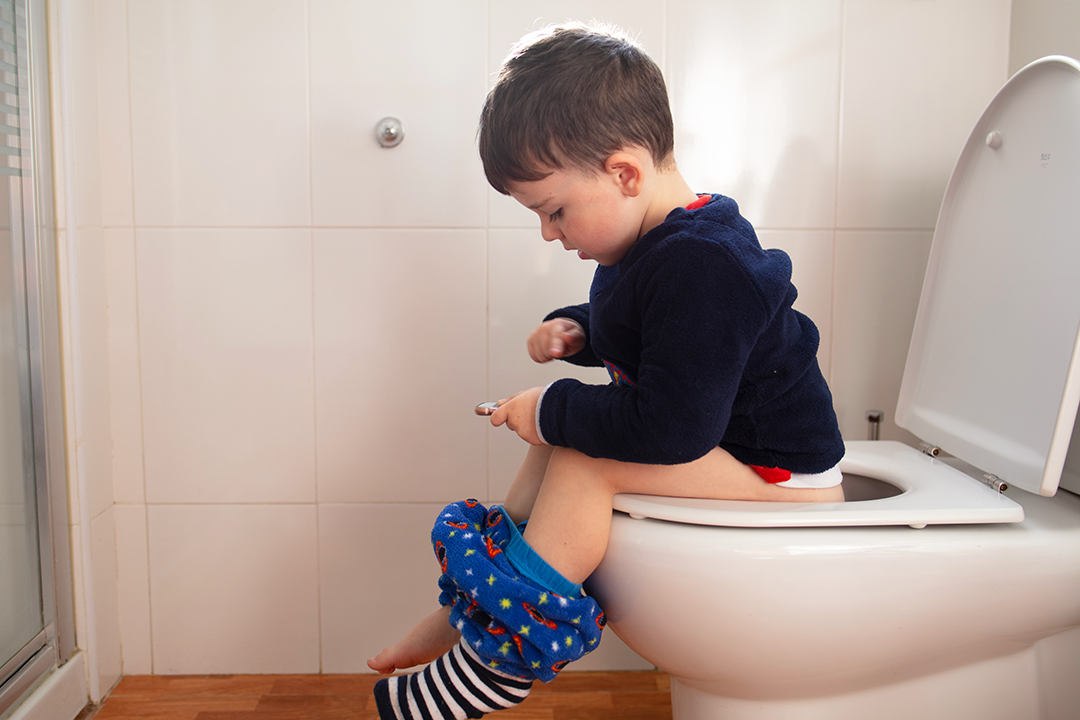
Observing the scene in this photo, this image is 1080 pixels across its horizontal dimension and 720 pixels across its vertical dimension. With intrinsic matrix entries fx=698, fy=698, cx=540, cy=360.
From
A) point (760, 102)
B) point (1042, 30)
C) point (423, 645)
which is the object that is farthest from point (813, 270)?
point (423, 645)

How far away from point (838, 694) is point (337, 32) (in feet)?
3.39

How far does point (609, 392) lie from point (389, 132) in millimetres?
553

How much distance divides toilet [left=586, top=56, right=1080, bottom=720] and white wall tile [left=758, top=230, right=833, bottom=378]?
23cm

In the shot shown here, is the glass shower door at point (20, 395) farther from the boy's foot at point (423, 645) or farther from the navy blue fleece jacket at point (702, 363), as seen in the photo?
the navy blue fleece jacket at point (702, 363)

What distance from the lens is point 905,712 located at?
724 mm

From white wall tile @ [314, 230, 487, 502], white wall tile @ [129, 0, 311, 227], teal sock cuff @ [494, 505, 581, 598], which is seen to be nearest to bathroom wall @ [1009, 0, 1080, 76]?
white wall tile @ [314, 230, 487, 502]

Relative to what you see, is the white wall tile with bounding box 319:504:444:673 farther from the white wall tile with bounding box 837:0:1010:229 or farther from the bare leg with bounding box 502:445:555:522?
the white wall tile with bounding box 837:0:1010:229

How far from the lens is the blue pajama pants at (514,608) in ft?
1.99

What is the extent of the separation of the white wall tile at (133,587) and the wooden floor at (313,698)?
34 millimetres

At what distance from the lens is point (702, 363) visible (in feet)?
1.95

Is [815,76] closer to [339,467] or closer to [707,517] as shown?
[707,517]

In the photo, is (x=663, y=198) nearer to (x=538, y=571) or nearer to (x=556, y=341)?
(x=556, y=341)

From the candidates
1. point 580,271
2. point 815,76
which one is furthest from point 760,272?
point 815,76

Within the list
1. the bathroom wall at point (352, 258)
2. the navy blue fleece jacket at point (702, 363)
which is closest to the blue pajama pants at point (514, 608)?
the navy blue fleece jacket at point (702, 363)
